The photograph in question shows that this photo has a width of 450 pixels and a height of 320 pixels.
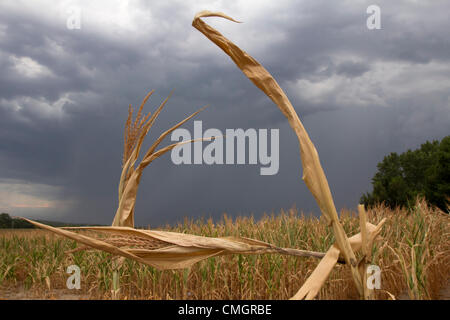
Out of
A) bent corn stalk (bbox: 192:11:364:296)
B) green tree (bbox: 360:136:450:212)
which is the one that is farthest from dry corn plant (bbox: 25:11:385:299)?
green tree (bbox: 360:136:450:212)

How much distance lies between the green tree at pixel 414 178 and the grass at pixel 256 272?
5426 millimetres

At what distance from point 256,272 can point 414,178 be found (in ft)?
47.8

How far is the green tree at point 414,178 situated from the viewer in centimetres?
1137

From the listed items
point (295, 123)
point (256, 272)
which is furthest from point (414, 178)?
point (295, 123)

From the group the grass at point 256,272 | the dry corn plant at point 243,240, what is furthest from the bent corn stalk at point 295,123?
the grass at point 256,272

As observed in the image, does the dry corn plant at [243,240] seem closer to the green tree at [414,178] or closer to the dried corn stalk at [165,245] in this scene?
the dried corn stalk at [165,245]

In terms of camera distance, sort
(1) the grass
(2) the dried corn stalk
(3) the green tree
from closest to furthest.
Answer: (2) the dried corn stalk < (1) the grass < (3) the green tree

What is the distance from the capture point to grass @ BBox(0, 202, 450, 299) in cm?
331

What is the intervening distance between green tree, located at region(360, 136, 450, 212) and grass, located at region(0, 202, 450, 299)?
5426mm

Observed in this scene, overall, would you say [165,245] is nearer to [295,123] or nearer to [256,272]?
[295,123]

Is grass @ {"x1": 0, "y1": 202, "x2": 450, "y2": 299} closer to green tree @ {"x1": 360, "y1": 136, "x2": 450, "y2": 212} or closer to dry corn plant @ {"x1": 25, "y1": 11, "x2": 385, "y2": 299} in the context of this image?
dry corn plant @ {"x1": 25, "y1": 11, "x2": 385, "y2": 299}

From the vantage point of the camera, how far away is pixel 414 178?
15906 mm
